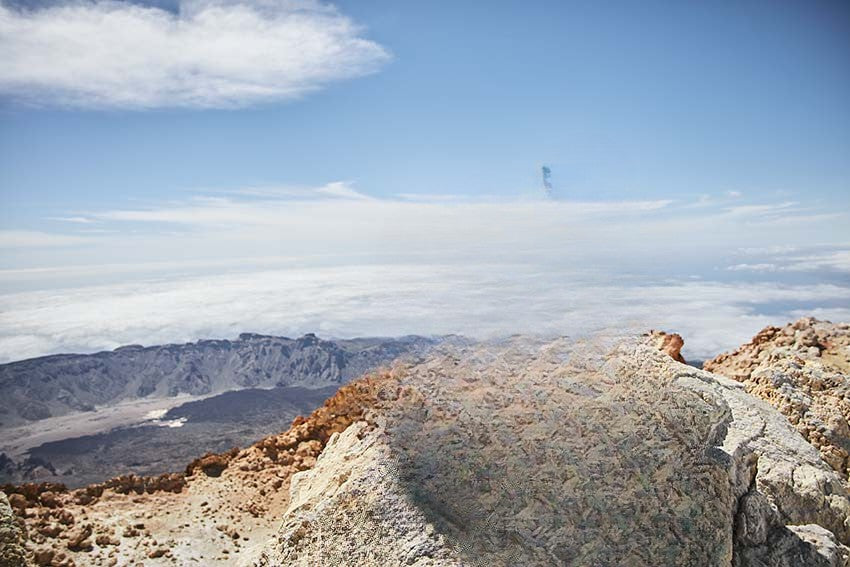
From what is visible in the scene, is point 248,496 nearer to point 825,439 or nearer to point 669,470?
point 669,470

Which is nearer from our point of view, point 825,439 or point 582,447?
point 582,447

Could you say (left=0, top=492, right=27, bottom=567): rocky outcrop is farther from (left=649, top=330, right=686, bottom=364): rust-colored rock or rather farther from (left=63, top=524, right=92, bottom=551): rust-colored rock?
(left=649, top=330, right=686, bottom=364): rust-colored rock

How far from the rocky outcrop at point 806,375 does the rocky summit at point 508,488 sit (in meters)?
1.60

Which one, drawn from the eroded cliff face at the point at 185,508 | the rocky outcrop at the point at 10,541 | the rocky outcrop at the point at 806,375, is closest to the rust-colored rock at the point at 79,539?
the eroded cliff face at the point at 185,508

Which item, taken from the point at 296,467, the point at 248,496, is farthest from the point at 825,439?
the point at 248,496

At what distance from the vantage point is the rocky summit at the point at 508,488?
1147cm

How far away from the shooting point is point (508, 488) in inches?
472

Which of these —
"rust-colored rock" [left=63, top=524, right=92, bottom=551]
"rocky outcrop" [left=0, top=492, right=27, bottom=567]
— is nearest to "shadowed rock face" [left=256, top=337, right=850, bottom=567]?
"rust-colored rock" [left=63, top=524, right=92, bottom=551]

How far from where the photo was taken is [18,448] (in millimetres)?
194375

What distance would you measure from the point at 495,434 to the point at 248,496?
6.96m

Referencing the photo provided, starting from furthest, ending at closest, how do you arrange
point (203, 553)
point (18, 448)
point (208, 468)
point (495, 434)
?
point (18, 448), point (208, 468), point (203, 553), point (495, 434)

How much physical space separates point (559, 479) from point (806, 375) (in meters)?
12.4

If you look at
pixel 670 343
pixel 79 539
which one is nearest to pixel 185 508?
pixel 79 539

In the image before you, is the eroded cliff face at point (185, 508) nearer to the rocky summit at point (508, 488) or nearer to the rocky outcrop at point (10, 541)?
the rocky summit at point (508, 488)
